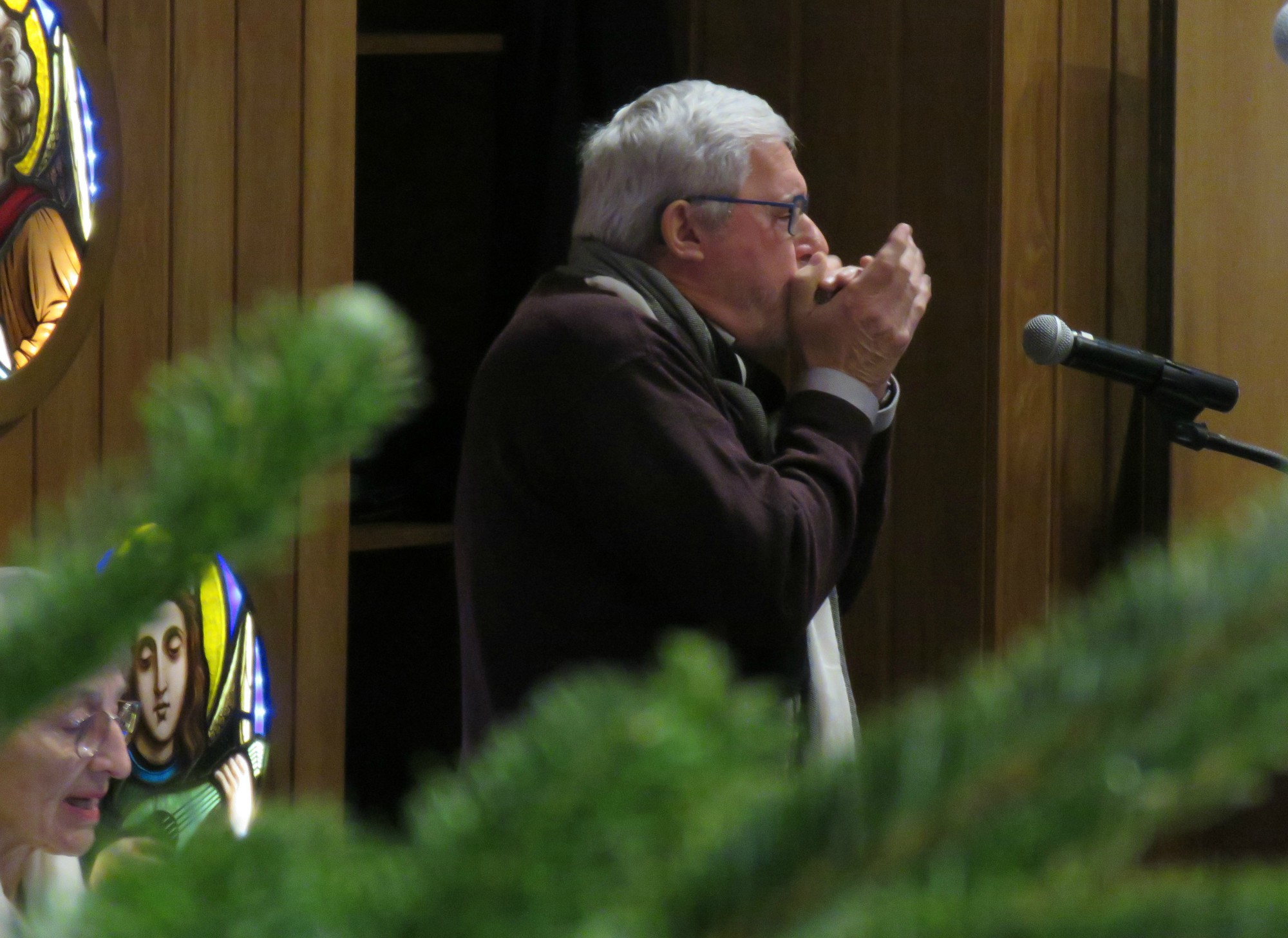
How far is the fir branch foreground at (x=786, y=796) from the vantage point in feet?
0.37

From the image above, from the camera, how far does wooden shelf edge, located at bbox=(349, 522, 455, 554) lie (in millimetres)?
2186

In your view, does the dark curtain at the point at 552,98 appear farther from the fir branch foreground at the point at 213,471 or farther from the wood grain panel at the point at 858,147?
the fir branch foreground at the point at 213,471

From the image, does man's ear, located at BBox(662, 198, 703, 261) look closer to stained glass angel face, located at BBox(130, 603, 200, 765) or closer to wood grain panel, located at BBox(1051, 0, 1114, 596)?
stained glass angel face, located at BBox(130, 603, 200, 765)

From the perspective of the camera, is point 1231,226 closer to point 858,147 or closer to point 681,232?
point 858,147

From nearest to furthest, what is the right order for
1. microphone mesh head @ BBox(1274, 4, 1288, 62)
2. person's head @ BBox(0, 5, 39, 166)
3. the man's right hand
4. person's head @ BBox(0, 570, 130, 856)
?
person's head @ BBox(0, 570, 130, 856) < person's head @ BBox(0, 5, 39, 166) < the man's right hand < microphone mesh head @ BBox(1274, 4, 1288, 62)

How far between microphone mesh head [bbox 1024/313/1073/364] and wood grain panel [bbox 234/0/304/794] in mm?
756

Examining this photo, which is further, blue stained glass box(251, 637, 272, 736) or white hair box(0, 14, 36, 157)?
blue stained glass box(251, 637, 272, 736)

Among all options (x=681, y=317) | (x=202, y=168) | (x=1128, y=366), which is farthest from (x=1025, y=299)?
(x=202, y=168)

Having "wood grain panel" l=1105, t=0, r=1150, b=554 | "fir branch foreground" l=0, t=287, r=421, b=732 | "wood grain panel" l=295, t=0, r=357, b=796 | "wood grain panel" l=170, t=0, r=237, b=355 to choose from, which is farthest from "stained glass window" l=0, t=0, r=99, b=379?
"wood grain panel" l=1105, t=0, r=1150, b=554

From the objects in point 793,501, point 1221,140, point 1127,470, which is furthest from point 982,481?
point 793,501

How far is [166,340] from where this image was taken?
1632 millimetres

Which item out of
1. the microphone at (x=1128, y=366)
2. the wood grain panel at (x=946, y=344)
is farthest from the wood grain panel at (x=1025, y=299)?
the microphone at (x=1128, y=366)

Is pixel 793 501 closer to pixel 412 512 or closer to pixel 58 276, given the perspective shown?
pixel 58 276

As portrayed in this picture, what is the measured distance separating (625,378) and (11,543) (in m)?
1.29
